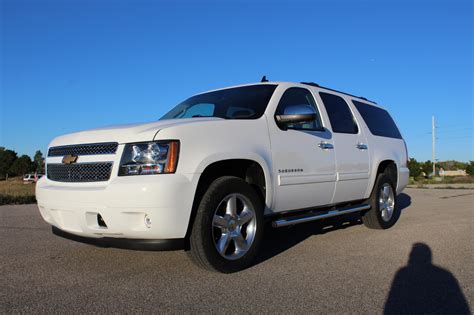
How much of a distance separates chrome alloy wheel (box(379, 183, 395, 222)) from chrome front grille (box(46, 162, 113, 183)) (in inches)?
168

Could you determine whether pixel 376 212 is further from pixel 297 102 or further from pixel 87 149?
pixel 87 149

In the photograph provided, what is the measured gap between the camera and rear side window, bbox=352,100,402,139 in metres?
6.32

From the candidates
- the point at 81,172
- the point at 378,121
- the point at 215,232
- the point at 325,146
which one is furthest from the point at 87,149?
the point at 378,121

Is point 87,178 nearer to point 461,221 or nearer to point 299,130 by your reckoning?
point 299,130

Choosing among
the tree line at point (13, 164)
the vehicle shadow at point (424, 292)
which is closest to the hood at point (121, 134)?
the vehicle shadow at point (424, 292)

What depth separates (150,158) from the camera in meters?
3.36

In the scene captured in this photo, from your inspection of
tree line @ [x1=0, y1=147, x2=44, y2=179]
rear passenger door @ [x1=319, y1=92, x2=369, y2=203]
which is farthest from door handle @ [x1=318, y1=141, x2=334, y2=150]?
tree line @ [x1=0, y1=147, x2=44, y2=179]

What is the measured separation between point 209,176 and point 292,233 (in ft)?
8.20

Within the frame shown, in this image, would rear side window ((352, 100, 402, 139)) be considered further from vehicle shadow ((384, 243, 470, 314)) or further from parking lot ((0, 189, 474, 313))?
vehicle shadow ((384, 243, 470, 314))

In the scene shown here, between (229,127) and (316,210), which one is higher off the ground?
(229,127)

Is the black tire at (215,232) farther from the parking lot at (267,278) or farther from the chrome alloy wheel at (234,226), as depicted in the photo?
the parking lot at (267,278)

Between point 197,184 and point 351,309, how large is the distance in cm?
151

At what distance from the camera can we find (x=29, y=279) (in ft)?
11.6

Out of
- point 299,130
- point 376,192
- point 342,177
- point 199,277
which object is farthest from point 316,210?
point 199,277
